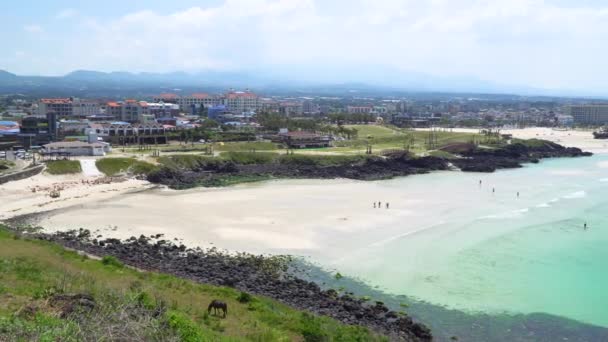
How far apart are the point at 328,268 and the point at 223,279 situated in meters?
5.10

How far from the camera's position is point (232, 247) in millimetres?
27766

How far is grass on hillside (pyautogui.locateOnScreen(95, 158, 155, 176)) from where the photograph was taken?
4683cm

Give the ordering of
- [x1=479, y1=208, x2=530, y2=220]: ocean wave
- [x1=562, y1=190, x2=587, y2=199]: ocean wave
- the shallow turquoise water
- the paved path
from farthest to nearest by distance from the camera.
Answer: the paved path, [x1=562, y1=190, x2=587, y2=199]: ocean wave, [x1=479, y1=208, x2=530, y2=220]: ocean wave, the shallow turquoise water

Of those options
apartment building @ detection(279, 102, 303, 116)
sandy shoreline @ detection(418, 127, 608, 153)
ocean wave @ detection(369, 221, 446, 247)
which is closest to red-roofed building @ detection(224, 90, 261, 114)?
apartment building @ detection(279, 102, 303, 116)

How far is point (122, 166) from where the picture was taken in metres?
47.9

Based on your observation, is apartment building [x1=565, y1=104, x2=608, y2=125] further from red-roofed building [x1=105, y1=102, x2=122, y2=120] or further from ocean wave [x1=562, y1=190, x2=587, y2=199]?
red-roofed building [x1=105, y1=102, x2=122, y2=120]

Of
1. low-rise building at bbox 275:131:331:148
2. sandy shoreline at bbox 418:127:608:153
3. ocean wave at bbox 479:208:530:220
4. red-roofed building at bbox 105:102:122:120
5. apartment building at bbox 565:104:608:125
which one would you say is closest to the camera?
ocean wave at bbox 479:208:530:220

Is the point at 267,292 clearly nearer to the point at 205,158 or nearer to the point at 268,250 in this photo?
the point at 268,250

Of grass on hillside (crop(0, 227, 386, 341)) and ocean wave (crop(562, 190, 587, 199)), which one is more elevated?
grass on hillside (crop(0, 227, 386, 341))

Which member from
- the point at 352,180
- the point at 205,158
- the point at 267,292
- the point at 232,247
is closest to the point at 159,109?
the point at 205,158

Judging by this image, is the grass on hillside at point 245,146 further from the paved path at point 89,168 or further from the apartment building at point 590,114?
the apartment building at point 590,114

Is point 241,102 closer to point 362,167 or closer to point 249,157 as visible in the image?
point 249,157

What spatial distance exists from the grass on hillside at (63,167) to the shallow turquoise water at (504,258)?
2801 centimetres

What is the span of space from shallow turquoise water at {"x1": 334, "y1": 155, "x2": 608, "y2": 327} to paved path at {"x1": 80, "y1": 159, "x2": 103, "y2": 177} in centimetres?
2711
